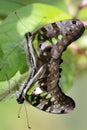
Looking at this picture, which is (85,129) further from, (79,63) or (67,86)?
(67,86)

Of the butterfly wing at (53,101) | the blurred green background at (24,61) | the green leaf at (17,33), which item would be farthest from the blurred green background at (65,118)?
the green leaf at (17,33)

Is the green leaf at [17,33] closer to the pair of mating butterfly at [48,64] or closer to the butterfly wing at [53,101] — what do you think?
the pair of mating butterfly at [48,64]

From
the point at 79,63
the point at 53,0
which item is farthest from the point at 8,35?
the point at 79,63

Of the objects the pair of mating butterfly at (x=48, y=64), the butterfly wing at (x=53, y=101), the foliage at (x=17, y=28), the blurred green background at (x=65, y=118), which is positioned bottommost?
the blurred green background at (x=65, y=118)

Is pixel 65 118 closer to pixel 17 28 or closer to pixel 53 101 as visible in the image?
pixel 53 101

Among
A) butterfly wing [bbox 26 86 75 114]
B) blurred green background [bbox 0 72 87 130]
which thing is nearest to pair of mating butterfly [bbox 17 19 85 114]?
butterfly wing [bbox 26 86 75 114]
